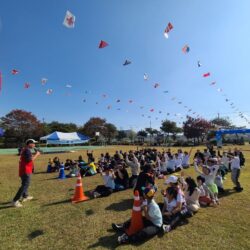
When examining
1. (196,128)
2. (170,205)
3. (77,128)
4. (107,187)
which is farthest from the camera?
(77,128)

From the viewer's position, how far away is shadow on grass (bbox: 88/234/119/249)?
13.6 feet

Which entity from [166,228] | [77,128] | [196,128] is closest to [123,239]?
[166,228]

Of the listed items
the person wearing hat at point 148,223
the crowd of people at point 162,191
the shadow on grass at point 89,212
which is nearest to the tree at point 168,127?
the crowd of people at point 162,191

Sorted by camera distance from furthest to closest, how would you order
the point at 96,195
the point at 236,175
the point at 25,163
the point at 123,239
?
the point at 236,175 → the point at 96,195 → the point at 25,163 → the point at 123,239

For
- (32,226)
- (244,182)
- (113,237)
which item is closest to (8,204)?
(32,226)

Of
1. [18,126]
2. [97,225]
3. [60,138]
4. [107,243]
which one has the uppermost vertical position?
[18,126]

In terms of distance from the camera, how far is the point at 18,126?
170ft

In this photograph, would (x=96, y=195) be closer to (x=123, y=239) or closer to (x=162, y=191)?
(x=162, y=191)

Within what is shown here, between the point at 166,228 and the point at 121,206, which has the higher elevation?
the point at 121,206

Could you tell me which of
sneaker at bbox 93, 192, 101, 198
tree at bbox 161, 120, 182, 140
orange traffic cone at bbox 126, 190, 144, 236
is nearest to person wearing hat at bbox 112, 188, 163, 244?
orange traffic cone at bbox 126, 190, 144, 236

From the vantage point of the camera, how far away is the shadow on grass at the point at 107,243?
414cm

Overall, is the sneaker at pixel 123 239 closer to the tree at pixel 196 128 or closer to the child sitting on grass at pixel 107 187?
the child sitting on grass at pixel 107 187

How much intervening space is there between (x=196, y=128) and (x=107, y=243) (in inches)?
2314

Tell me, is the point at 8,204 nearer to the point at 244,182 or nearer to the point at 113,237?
the point at 113,237
